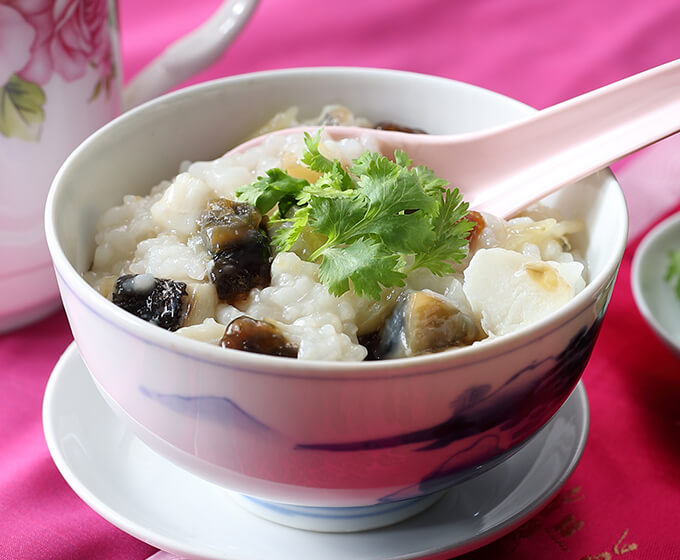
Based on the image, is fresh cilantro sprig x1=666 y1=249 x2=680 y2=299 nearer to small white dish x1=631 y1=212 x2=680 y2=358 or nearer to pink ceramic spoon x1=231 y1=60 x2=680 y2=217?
small white dish x1=631 y1=212 x2=680 y2=358

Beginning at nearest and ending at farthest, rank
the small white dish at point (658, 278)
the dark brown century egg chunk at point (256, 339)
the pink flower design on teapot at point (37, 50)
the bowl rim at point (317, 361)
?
the bowl rim at point (317, 361) → the dark brown century egg chunk at point (256, 339) → the pink flower design on teapot at point (37, 50) → the small white dish at point (658, 278)

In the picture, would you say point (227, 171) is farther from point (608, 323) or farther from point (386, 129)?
point (608, 323)

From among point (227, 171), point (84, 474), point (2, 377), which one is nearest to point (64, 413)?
point (84, 474)

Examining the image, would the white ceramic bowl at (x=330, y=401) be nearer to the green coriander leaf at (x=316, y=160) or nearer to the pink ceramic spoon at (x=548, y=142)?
the pink ceramic spoon at (x=548, y=142)

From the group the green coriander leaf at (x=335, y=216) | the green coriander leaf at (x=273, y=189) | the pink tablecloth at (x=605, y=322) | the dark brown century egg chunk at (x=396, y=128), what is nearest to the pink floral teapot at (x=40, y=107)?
the pink tablecloth at (x=605, y=322)

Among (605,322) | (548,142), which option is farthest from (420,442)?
(605,322)

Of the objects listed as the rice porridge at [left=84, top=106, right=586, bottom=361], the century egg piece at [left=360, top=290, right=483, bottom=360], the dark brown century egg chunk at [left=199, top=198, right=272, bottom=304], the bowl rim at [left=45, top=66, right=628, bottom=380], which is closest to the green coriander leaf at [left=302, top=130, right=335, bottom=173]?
the rice porridge at [left=84, top=106, right=586, bottom=361]
